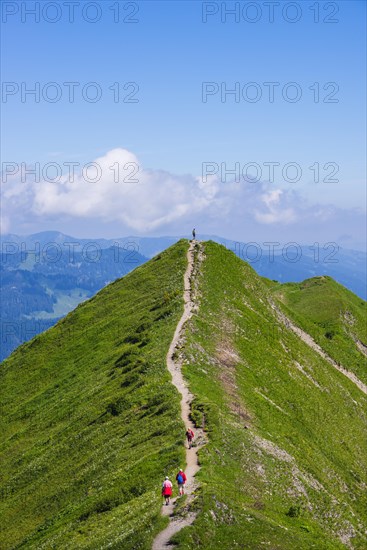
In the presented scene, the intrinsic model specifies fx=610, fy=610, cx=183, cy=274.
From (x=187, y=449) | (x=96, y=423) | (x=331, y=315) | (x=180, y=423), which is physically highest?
(x=331, y=315)

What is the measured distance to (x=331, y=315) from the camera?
137m

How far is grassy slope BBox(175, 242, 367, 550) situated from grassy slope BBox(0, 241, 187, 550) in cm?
368

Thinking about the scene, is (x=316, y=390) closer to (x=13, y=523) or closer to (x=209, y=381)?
Result: (x=209, y=381)

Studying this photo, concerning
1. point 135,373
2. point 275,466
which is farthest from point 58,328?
point 275,466

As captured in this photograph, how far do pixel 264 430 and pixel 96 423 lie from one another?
1826 cm

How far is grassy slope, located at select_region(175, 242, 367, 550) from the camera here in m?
38.2

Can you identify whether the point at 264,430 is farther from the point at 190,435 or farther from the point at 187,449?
the point at 187,449

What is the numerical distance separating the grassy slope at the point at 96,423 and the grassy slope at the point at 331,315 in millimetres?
34009

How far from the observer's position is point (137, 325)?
92.4 metres

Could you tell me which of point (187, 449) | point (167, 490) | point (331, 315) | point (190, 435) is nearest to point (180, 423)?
point (190, 435)

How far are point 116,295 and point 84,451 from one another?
2303 inches

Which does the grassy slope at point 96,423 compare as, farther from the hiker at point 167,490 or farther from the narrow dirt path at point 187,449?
the hiker at point 167,490

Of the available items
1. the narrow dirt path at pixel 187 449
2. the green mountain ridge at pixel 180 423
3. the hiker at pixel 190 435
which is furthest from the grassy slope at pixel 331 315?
the hiker at pixel 190 435

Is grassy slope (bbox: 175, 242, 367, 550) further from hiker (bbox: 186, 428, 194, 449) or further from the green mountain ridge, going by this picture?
hiker (bbox: 186, 428, 194, 449)
